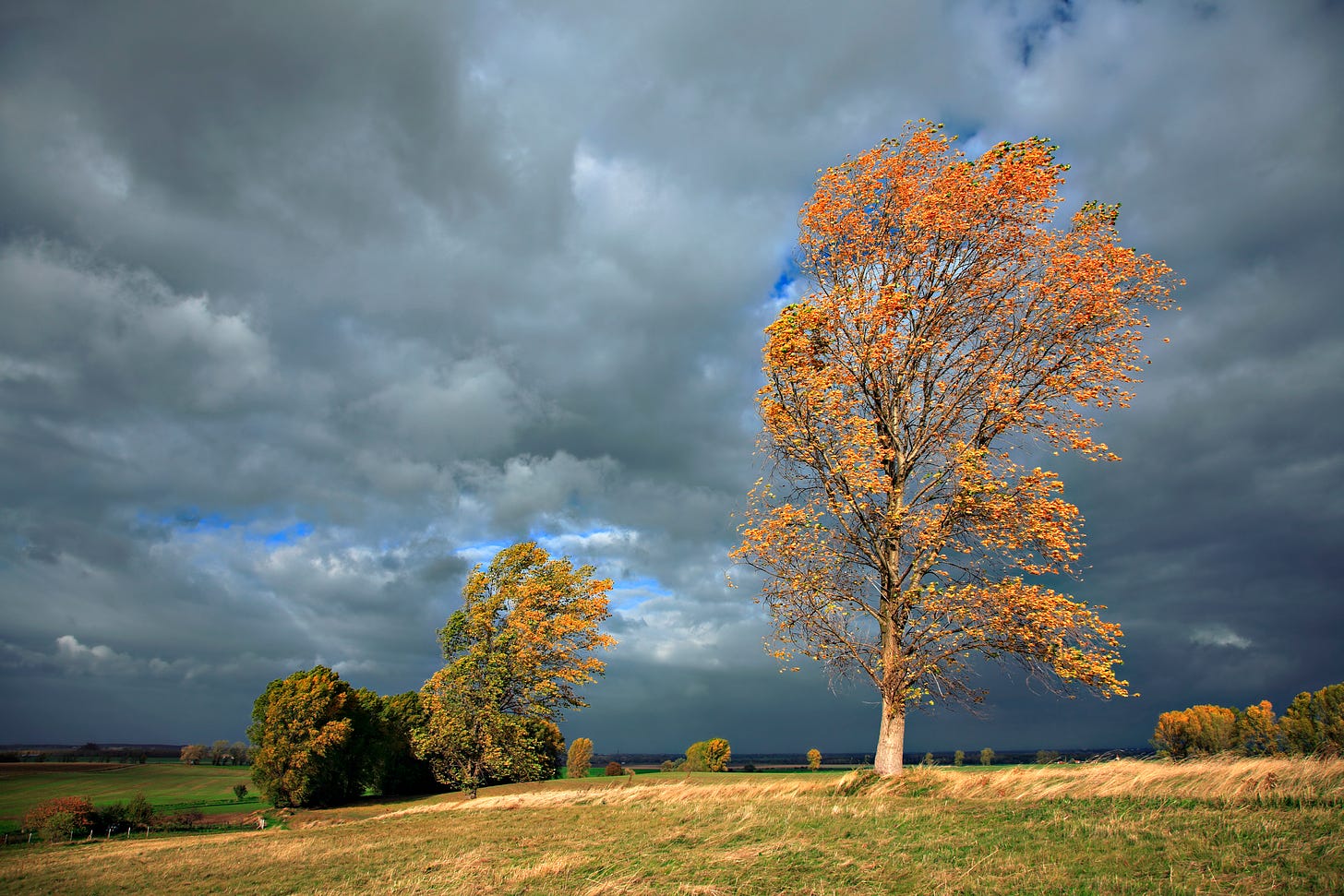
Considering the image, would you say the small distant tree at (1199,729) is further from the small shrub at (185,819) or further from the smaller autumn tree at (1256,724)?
the small shrub at (185,819)

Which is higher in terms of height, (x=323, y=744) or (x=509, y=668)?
(x=509, y=668)

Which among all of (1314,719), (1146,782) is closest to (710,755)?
(1146,782)

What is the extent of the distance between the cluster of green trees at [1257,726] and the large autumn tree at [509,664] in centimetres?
6955

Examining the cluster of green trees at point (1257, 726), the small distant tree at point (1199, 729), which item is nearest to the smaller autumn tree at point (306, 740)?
the cluster of green trees at point (1257, 726)

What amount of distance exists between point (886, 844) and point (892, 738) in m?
6.77

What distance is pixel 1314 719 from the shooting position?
77.9m

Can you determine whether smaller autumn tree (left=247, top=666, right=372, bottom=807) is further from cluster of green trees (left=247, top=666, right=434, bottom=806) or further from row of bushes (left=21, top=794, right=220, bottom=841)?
row of bushes (left=21, top=794, right=220, bottom=841)

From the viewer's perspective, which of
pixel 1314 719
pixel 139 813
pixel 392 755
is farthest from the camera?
pixel 1314 719

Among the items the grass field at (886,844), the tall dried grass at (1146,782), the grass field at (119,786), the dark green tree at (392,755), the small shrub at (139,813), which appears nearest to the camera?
the grass field at (886,844)

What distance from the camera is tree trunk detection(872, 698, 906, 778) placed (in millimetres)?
14617

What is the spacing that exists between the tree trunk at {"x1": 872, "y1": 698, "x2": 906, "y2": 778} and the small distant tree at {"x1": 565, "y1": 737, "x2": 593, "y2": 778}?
60.1 m

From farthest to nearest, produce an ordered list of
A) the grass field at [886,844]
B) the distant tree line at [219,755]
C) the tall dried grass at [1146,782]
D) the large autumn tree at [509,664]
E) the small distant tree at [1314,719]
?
the distant tree line at [219,755] < the small distant tree at [1314,719] < the large autumn tree at [509,664] < the tall dried grass at [1146,782] < the grass field at [886,844]

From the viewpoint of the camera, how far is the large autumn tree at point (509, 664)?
118ft

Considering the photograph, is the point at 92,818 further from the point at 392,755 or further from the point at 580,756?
the point at 580,756
